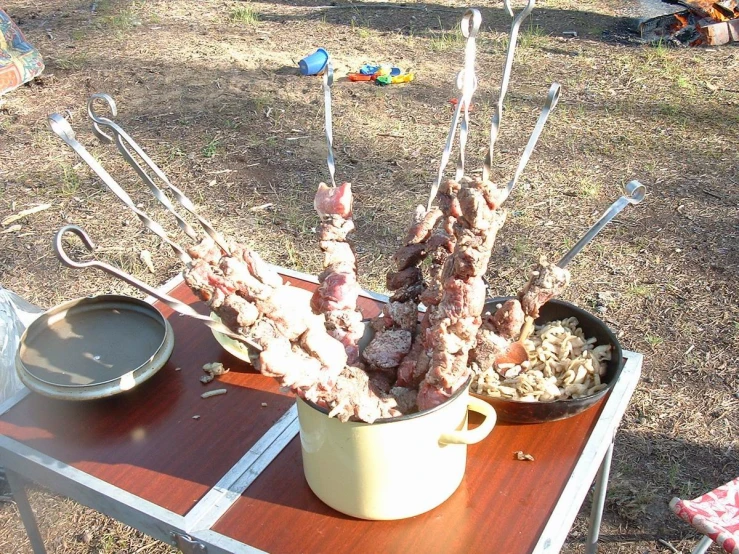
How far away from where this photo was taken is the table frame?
979mm

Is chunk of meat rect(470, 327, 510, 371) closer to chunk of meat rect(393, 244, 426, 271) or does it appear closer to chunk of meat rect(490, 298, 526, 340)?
chunk of meat rect(490, 298, 526, 340)

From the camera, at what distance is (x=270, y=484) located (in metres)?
1.06

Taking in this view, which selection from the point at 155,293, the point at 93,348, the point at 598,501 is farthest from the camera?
the point at 598,501

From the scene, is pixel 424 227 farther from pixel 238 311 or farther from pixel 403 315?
pixel 238 311

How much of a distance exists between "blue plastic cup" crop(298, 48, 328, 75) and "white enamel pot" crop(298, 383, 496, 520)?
12.1 ft

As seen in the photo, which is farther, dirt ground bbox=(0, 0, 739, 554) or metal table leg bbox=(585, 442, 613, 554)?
dirt ground bbox=(0, 0, 739, 554)

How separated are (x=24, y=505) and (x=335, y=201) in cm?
87

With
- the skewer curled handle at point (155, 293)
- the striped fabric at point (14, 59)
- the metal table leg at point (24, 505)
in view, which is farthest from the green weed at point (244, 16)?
the skewer curled handle at point (155, 293)

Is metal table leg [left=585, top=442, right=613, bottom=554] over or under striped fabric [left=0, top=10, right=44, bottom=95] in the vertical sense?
under

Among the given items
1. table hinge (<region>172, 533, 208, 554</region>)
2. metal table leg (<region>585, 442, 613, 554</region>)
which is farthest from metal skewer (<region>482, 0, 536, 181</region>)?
metal table leg (<region>585, 442, 613, 554</region>)

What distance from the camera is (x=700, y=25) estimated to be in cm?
470

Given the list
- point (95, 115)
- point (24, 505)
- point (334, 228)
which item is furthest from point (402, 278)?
point (24, 505)

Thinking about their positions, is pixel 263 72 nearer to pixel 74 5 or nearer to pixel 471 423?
pixel 74 5

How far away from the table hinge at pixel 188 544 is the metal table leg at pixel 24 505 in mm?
388
